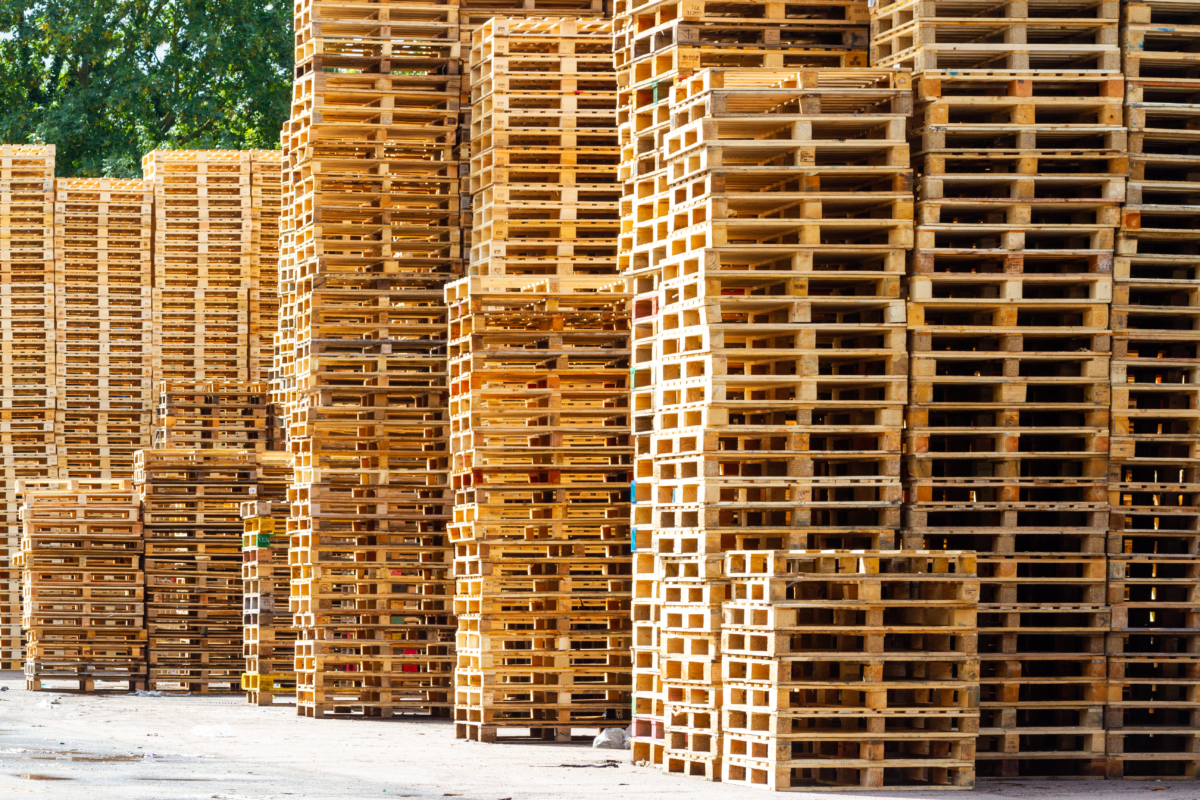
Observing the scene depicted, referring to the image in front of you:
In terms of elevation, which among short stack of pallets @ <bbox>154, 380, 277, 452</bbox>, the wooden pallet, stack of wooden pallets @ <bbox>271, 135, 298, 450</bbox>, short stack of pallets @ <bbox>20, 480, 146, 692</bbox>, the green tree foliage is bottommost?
short stack of pallets @ <bbox>20, 480, 146, 692</bbox>

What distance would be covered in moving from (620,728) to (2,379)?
12.4 m

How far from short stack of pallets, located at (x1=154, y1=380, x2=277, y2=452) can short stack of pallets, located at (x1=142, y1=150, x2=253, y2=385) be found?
1.18 meters

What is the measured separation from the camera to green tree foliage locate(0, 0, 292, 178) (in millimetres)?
32438

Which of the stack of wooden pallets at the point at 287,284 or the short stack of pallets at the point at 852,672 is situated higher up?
the stack of wooden pallets at the point at 287,284

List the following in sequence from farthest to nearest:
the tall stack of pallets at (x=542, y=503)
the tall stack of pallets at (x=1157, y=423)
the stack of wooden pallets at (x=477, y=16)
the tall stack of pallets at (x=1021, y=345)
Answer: the stack of wooden pallets at (x=477, y=16) → the tall stack of pallets at (x=542, y=503) → the tall stack of pallets at (x=1157, y=423) → the tall stack of pallets at (x=1021, y=345)

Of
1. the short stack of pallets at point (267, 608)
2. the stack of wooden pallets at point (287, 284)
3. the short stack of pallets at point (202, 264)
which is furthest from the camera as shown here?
the short stack of pallets at point (202, 264)

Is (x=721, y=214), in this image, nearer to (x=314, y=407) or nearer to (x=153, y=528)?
(x=314, y=407)

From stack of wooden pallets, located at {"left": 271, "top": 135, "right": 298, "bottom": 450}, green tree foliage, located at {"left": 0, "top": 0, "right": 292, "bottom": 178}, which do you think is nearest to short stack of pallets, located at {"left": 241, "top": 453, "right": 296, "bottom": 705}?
stack of wooden pallets, located at {"left": 271, "top": 135, "right": 298, "bottom": 450}

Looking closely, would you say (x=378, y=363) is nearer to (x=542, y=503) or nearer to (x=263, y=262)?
(x=542, y=503)

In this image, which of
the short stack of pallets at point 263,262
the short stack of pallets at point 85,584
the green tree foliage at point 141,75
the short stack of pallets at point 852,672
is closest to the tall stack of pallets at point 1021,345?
the short stack of pallets at point 852,672

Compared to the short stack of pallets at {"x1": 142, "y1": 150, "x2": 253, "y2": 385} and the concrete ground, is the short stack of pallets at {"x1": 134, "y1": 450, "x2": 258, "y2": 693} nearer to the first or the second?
the short stack of pallets at {"x1": 142, "y1": 150, "x2": 253, "y2": 385}

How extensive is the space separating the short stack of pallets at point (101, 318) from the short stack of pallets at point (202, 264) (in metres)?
0.22

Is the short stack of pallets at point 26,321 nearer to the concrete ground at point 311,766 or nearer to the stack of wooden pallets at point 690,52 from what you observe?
the concrete ground at point 311,766

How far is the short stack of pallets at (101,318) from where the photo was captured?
2245 centimetres
